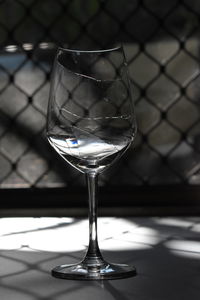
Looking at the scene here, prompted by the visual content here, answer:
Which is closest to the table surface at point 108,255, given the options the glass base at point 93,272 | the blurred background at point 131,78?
the glass base at point 93,272

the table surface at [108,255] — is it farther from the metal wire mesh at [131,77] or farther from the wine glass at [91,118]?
the metal wire mesh at [131,77]

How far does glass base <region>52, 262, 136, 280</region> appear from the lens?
0.76 meters

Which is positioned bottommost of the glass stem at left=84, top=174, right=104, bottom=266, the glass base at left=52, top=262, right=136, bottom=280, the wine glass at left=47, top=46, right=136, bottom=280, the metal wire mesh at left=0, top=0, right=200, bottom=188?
the glass base at left=52, top=262, right=136, bottom=280

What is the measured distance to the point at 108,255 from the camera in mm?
895

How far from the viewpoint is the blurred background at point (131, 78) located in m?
1.54

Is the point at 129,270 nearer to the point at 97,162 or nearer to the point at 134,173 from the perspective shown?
the point at 97,162

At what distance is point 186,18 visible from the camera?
5.07 ft

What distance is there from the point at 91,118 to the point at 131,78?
850 mm

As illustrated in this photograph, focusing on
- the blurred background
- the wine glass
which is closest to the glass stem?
the wine glass

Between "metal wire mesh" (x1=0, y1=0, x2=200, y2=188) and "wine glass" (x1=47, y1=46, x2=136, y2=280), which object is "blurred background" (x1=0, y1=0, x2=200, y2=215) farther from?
"wine glass" (x1=47, y1=46, x2=136, y2=280)

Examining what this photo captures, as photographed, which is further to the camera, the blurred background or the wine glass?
the blurred background

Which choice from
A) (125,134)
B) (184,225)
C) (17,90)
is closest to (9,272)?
(125,134)

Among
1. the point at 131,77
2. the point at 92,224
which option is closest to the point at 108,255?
the point at 92,224

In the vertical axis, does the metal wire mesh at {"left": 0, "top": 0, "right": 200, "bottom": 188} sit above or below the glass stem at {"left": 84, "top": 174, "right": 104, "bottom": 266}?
above
